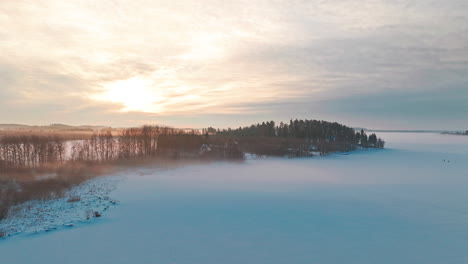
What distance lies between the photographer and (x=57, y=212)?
73.6 feet

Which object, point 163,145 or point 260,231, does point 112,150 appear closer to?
point 163,145

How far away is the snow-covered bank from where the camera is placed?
18.1 m

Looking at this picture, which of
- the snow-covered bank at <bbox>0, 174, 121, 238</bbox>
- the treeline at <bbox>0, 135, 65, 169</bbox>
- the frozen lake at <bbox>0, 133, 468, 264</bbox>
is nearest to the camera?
the frozen lake at <bbox>0, 133, 468, 264</bbox>

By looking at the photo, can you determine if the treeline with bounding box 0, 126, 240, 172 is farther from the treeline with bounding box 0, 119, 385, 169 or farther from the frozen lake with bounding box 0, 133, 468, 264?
the frozen lake with bounding box 0, 133, 468, 264

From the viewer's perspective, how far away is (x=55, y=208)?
23969mm

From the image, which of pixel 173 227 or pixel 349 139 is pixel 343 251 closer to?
pixel 173 227

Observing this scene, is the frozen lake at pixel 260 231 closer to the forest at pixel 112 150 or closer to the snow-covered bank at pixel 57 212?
the snow-covered bank at pixel 57 212

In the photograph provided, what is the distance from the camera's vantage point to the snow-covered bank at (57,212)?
18109 mm

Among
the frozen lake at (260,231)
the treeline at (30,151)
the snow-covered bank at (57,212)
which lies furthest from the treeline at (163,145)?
the frozen lake at (260,231)

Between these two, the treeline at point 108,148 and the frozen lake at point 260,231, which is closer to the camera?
the frozen lake at point 260,231

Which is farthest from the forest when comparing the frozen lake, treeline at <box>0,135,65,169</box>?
the frozen lake

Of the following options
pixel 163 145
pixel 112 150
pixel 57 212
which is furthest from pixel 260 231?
pixel 112 150

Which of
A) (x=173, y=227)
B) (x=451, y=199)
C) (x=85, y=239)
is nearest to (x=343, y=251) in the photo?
(x=173, y=227)

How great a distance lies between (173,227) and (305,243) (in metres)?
9.67
